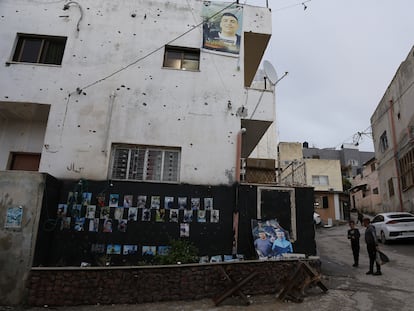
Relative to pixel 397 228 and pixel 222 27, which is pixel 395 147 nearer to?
pixel 397 228

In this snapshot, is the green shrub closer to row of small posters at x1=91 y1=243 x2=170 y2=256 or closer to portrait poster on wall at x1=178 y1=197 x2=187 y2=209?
row of small posters at x1=91 y1=243 x2=170 y2=256

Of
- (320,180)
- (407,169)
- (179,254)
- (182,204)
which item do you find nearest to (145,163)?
(182,204)

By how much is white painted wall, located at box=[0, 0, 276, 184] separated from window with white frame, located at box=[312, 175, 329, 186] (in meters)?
27.6

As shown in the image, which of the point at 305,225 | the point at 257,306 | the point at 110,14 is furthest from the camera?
the point at 110,14

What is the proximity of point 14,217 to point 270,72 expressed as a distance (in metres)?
9.00

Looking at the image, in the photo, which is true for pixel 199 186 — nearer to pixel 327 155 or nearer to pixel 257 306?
pixel 257 306

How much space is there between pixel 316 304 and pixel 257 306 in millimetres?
1265

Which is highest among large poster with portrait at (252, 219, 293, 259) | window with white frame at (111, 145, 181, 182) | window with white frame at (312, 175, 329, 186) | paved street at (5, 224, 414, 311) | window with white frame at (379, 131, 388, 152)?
window with white frame at (379, 131, 388, 152)

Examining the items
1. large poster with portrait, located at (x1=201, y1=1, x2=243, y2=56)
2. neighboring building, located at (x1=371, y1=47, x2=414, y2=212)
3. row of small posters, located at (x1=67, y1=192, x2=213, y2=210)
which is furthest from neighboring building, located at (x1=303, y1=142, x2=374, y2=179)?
row of small posters, located at (x1=67, y1=192, x2=213, y2=210)

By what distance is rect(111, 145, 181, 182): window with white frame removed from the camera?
9156mm

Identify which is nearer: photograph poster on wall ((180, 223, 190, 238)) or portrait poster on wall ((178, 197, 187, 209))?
photograph poster on wall ((180, 223, 190, 238))

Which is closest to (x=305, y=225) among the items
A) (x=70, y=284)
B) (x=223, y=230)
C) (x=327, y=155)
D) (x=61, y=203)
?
(x=223, y=230)

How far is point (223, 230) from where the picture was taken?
8867 mm

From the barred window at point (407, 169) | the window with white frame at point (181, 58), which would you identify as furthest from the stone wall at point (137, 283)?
the barred window at point (407, 169)
